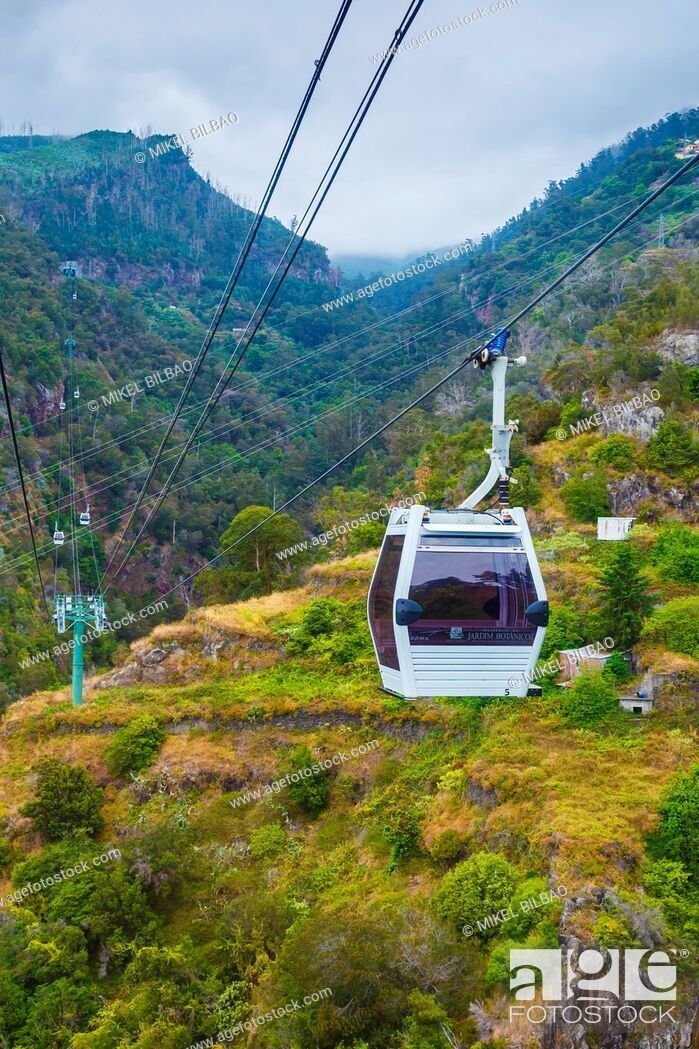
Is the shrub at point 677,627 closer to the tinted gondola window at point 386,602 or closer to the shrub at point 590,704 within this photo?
the shrub at point 590,704

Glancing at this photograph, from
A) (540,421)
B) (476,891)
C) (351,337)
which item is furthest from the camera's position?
(351,337)

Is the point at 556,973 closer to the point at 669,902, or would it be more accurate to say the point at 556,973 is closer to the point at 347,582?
the point at 669,902

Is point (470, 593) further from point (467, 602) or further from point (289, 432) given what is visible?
point (289, 432)

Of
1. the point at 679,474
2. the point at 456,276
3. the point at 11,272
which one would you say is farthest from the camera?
the point at 456,276

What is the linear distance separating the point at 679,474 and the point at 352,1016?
1835 centimetres

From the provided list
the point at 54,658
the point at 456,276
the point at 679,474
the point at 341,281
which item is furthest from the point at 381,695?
the point at 341,281

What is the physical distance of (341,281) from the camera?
120 metres

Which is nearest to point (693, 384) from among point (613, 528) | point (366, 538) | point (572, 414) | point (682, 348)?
point (682, 348)

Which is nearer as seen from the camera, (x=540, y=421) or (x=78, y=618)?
(x=78, y=618)

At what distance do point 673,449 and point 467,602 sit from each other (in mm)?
18458

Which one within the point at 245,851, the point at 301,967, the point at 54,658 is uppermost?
the point at 301,967

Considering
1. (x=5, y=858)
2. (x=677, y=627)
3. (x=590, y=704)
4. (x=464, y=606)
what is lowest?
(x=5, y=858)

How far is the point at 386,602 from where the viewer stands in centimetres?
862

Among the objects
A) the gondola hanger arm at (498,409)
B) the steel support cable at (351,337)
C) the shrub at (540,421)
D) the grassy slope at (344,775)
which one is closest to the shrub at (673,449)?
the shrub at (540,421)
